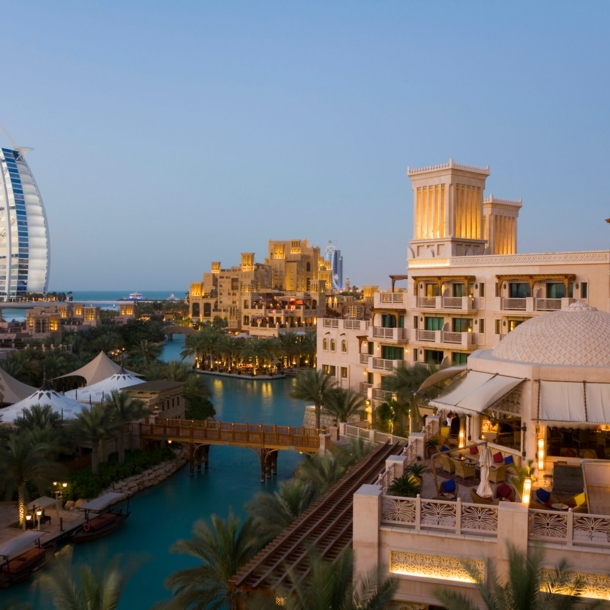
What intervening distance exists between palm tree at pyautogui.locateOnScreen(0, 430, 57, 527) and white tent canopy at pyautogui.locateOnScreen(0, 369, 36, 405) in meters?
12.3

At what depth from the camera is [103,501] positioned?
77.2ft

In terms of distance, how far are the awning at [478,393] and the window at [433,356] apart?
61.5 ft

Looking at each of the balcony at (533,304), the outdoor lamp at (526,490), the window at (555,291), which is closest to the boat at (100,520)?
the outdoor lamp at (526,490)

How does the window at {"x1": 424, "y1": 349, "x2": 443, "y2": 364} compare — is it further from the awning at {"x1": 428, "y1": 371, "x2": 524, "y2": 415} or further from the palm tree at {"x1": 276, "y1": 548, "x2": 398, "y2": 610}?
the palm tree at {"x1": 276, "y1": 548, "x2": 398, "y2": 610}

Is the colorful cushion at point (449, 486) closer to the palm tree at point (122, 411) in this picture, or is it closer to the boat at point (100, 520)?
the boat at point (100, 520)

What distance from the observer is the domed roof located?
12.5 metres

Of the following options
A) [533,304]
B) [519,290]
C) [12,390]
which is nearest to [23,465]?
[12,390]

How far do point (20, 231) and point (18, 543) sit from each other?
151362mm

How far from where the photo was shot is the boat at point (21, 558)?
18.4m

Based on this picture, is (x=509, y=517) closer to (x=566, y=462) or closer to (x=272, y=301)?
(x=566, y=462)

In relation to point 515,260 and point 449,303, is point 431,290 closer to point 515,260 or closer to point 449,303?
point 449,303

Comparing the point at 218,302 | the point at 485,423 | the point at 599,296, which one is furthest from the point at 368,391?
the point at 218,302

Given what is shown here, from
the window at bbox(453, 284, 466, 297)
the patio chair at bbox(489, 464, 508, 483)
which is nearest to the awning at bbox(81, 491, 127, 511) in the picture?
the patio chair at bbox(489, 464, 508, 483)

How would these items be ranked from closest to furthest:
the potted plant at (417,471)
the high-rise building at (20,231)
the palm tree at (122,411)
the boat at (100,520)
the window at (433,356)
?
1. the potted plant at (417,471)
2. the boat at (100,520)
3. the palm tree at (122,411)
4. the window at (433,356)
5. the high-rise building at (20,231)
